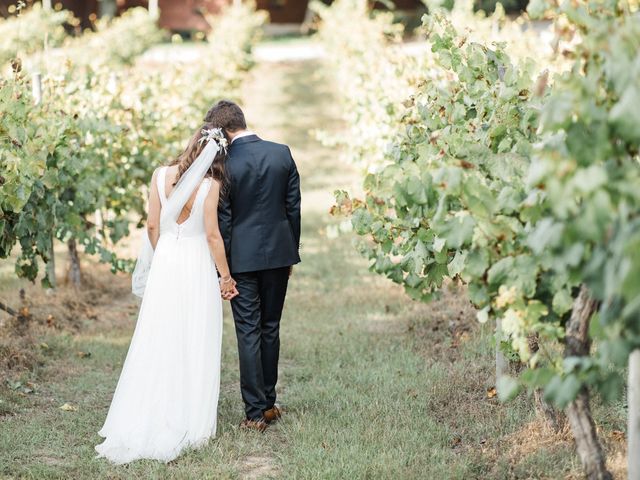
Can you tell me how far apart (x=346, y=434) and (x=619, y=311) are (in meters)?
2.44

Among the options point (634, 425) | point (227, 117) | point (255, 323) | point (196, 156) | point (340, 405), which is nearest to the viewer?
point (634, 425)

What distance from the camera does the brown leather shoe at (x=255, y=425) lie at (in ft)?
17.3

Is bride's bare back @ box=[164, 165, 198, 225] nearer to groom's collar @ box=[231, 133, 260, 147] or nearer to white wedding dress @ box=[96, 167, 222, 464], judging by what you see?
white wedding dress @ box=[96, 167, 222, 464]

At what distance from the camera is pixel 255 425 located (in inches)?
209

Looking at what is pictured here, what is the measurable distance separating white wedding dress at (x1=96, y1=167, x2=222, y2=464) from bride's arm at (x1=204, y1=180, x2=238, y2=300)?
43 millimetres

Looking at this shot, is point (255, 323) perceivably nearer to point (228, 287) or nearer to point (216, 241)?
point (228, 287)

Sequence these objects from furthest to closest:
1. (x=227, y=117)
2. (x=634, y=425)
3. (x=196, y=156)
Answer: (x=227, y=117) → (x=196, y=156) → (x=634, y=425)

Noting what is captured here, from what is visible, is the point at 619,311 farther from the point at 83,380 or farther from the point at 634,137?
the point at 83,380

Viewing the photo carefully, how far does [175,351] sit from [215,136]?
1.27 m

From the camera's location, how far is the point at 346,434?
5.07 metres

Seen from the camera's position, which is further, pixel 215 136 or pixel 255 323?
pixel 255 323

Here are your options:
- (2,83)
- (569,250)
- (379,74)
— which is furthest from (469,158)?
(379,74)

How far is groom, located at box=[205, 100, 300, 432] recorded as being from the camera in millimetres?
5223

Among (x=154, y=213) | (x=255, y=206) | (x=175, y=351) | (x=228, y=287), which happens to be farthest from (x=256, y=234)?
(x=175, y=351)
